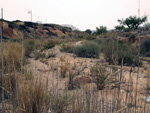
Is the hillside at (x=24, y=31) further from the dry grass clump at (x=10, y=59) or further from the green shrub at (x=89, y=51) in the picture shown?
the green shrub at (x=89, y=51)

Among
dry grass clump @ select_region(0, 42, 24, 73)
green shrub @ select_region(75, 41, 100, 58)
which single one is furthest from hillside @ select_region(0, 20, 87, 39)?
green shrub @ select_region(75, 41, 100, 58)

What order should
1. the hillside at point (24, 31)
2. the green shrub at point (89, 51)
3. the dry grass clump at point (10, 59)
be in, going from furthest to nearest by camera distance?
the green shrub at point (89, 51)
the dry grass clump at point (10, 59)
the hillside at point (24, 31)

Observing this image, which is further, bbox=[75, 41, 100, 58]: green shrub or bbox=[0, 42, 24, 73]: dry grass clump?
bbox=[75, 41, 100, 58]: green shrub

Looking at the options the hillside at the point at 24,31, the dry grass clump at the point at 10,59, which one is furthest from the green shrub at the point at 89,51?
the dry grass clump at the point at 10,59

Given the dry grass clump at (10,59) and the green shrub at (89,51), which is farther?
the green shrub at (89,51)

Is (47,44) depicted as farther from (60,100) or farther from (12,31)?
(12,31)

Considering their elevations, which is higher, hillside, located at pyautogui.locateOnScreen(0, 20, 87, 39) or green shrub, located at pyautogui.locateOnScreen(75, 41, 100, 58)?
hillside, located at pyautogui.locateOnScreen(0, 20, 87, 39)

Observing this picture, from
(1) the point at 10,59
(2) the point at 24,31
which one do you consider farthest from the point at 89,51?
(1) the point at 10,59

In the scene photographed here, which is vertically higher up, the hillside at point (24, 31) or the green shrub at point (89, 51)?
the hillside at point (24, 31)

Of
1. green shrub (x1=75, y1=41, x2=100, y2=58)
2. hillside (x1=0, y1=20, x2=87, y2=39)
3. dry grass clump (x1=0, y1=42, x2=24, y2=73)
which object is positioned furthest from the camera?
green shrub (x1=75, y1=41, x2=100, y2=58)

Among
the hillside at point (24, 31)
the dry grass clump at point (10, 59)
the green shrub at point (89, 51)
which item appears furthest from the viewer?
the green shrub at point (89, 51)

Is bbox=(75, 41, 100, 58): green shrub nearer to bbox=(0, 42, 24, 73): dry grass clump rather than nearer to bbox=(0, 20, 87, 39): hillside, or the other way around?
bbox=(0, 20, 87, 39): hillside

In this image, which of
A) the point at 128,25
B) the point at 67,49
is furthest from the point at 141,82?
the point at 128,25

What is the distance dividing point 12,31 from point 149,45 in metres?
15.9
